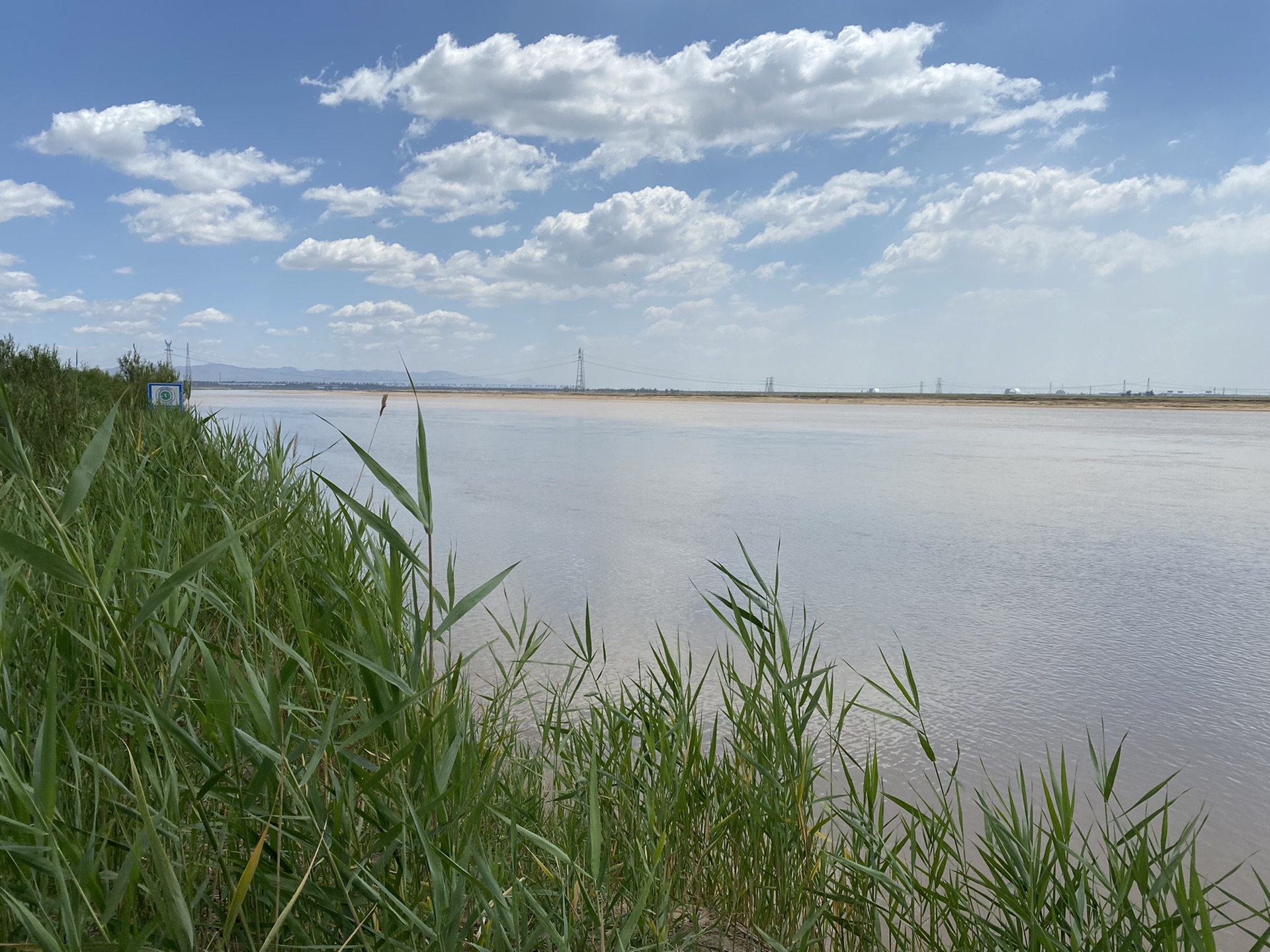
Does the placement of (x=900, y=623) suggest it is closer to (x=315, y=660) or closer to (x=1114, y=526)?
(x=315, y=660)

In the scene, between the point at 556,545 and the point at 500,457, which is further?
the point at 500,457

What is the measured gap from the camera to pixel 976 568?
7.82 metres

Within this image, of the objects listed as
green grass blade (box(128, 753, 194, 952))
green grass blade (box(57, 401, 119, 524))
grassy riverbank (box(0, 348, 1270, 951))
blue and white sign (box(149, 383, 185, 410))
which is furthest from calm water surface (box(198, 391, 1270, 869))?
green grass blade (box(57, 401, 119, 524))

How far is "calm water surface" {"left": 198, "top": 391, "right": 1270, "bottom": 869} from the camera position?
437 cm

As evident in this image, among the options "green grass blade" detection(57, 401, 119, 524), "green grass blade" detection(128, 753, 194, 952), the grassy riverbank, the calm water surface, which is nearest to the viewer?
"green grass blade" detection(128, 753, 194, 952)

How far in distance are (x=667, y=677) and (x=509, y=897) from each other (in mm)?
1099

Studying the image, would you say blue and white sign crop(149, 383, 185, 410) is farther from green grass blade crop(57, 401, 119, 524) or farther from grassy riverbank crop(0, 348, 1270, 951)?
green grass blade crop(57, 401, 119, 524)

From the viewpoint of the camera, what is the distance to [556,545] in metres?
8.64

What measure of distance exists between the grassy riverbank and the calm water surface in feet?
4.21

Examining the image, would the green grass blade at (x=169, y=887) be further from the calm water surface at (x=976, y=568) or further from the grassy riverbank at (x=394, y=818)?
the calm water surface at (x=976, y=568)

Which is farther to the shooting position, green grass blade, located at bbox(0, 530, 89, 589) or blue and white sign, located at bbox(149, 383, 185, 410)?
blue and white sign, located at bbox(149, 383, 185, 410)

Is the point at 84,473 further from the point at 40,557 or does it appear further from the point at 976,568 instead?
the point at 976,568

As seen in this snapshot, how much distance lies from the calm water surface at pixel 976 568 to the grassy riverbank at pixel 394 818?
1284 millimetres

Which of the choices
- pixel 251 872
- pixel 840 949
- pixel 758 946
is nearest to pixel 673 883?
pixel 758 946
